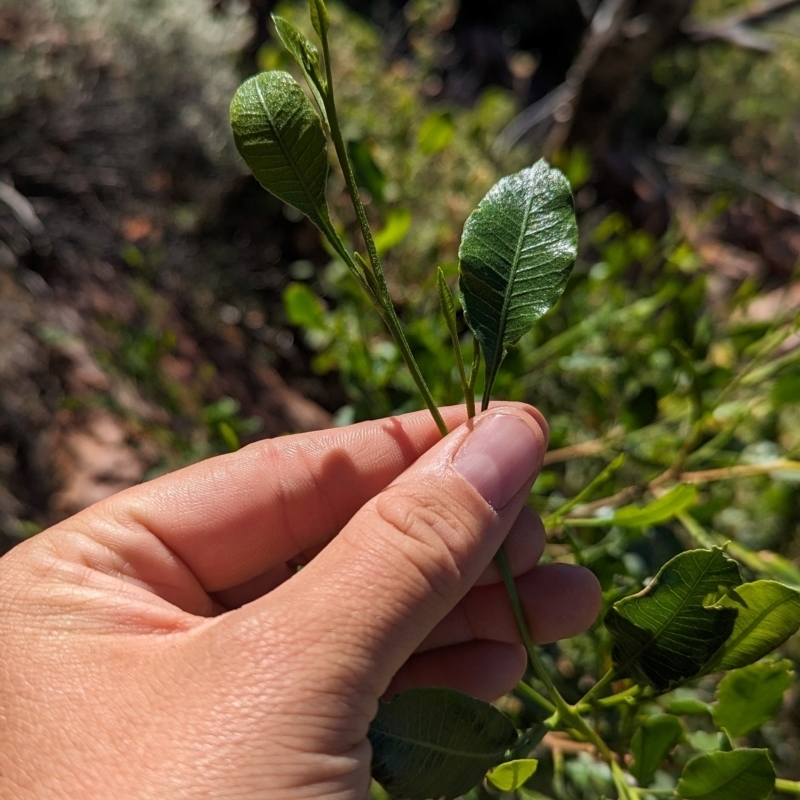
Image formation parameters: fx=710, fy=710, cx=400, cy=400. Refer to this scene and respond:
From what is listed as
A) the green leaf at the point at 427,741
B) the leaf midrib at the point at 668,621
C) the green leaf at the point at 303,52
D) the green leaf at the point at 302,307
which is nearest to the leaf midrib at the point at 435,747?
the green leaf at the point at 427,741

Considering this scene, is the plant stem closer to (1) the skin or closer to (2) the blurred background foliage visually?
(1) the skin

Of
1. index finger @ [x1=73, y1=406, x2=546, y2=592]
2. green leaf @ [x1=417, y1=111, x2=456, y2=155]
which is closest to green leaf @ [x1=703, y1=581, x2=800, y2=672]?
index finger @ [x1=73, y1=406, x2=546, y2=592]

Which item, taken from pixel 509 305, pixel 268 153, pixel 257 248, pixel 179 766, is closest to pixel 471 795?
pixel 179 766

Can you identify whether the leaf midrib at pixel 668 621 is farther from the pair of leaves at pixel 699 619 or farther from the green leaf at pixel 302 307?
the green leaf at pixel 302 307

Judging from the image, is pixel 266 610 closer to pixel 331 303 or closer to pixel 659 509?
pixel 659 509

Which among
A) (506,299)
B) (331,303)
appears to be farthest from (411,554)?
(331,303)

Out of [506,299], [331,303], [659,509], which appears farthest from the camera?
[331,303]
